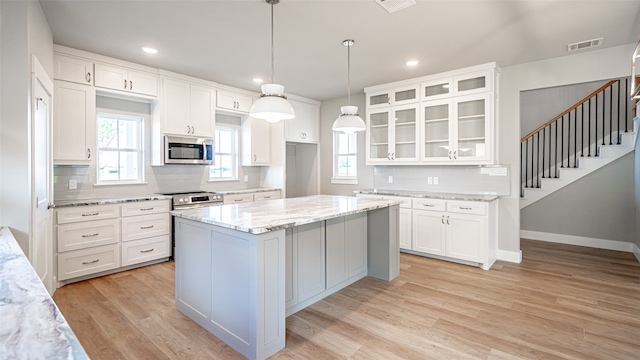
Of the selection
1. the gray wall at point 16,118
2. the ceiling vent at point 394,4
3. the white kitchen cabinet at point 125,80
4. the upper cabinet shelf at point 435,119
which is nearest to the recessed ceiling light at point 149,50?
the white kitchen cabinet at point 125,80

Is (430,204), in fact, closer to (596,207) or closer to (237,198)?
(237,198)

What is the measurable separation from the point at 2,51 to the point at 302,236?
104 inches

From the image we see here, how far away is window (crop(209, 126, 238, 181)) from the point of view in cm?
554

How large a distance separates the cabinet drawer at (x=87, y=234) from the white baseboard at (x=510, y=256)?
16.5 ft

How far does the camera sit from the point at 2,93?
2.31 meters

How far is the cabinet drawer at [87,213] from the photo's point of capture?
3.51 m

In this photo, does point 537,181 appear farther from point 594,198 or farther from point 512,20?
point 512,20

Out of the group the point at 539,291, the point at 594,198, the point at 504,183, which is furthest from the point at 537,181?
the point at 539,291

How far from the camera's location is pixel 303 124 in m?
6.19

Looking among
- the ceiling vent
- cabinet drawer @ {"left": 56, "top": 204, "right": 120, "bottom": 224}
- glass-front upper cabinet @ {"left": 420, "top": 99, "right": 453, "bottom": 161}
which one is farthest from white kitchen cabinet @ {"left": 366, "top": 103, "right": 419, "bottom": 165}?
cabinet drawer @ {"left": 56, "top": 204, "right": 120, "bottom": 224}

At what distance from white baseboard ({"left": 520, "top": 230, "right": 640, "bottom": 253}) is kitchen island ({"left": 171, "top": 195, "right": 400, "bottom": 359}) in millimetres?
3756

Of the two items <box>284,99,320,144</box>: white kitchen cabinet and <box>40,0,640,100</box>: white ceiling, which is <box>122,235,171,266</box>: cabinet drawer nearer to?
<box>40,0,640,100</box>: white ceiling

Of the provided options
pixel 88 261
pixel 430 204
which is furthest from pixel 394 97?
pixel 88 261

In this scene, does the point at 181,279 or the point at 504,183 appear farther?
the point at 504,183
